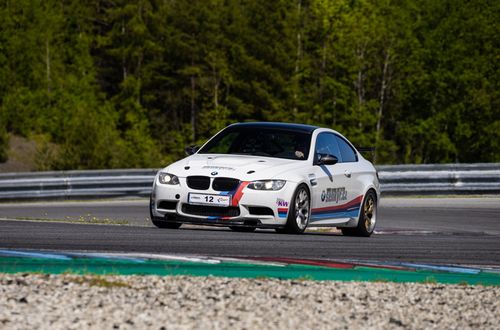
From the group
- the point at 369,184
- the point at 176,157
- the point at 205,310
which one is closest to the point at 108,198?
the point at 369,184

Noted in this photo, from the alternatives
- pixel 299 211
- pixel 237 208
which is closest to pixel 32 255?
pixel 237 208

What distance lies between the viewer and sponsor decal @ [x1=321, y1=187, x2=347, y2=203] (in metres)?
14.9

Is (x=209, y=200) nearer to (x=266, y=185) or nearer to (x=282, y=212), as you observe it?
(x=266, y=185)

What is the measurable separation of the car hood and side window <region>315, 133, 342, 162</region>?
769 millimetres

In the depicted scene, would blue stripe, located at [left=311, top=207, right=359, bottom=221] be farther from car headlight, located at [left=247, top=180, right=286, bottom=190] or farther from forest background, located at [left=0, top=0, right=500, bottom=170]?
forest background, located at [left=0, top=0, right=500, bottom=170]

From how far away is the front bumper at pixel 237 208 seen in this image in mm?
13766

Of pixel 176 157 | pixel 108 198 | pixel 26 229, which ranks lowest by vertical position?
pixel 176 157

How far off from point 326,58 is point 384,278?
6366 centimetres

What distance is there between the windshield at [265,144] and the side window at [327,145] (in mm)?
177

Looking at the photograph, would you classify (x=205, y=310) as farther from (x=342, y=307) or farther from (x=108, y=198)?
(x=108, y=198)

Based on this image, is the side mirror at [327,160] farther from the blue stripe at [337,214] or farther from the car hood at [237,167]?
the blue stripe at [337,214]

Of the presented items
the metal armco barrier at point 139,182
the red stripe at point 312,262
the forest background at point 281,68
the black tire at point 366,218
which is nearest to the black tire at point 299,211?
the black tire at point 366,218

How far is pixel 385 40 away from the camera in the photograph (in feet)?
223

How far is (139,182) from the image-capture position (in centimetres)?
2512
